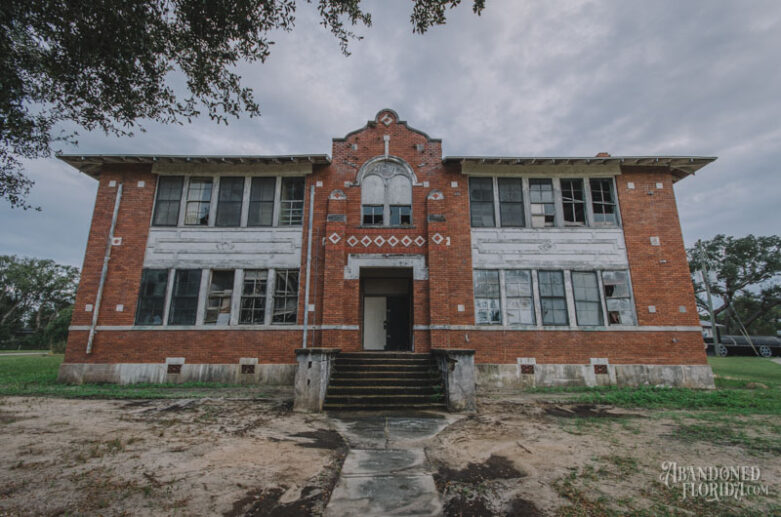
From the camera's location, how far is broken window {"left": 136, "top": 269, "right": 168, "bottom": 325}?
1138 centimetres

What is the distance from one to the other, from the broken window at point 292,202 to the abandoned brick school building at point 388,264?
6 centimetres

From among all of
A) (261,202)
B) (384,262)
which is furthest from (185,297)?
(384,262)

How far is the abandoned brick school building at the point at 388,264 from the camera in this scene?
11.0 metres

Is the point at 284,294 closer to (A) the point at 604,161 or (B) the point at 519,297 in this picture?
(B) the point at 519,297

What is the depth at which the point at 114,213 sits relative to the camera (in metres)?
11.9

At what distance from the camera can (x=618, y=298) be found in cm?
1153

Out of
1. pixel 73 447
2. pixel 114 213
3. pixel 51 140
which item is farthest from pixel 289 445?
pixel 114 213

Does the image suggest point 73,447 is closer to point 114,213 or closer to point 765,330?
point 114,213

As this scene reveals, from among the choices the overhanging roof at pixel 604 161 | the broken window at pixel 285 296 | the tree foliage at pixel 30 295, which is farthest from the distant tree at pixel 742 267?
the tree foliage at pixel 30 295

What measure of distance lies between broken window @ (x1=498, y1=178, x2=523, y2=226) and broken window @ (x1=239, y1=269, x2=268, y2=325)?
346 inches

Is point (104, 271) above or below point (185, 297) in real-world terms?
above

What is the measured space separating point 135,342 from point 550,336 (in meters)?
13.8

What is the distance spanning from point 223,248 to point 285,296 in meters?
2.87

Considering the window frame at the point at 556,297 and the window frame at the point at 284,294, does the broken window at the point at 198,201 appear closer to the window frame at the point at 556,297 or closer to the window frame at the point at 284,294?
the window frame at the point at 284,294
